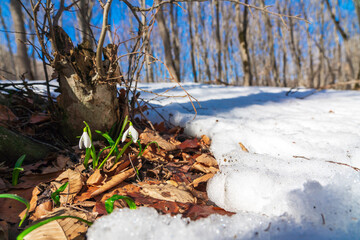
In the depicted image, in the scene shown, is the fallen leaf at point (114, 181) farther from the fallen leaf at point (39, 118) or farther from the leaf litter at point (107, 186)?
the fallen leaf at point (39, 118)

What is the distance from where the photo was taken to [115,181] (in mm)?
938

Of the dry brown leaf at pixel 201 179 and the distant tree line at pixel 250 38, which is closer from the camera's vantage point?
the dry brown leaf at pixel 201 179

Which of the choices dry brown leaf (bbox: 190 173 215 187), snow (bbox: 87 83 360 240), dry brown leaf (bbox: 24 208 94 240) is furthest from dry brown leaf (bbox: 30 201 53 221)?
dry brown leaf (bbox: 190 173 215 187)

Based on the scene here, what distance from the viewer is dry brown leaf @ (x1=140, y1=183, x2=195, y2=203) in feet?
2.80

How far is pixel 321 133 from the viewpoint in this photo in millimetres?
1384

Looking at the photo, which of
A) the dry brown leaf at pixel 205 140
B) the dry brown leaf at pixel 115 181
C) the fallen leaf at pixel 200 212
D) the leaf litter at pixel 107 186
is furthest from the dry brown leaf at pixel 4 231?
the dry brown leaf at pixel 205 140

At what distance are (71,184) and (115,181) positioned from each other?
211mm

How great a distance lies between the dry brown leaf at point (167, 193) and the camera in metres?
0.85

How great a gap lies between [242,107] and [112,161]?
5.66ft

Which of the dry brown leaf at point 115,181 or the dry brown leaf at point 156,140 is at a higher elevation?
the dry brown leaf at point 156,140

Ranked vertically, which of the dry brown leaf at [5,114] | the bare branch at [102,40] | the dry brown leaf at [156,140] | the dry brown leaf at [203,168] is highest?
the bare branch at [102,40]

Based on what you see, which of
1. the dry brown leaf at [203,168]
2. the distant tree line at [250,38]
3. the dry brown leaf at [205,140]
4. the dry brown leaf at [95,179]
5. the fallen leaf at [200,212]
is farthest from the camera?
the distant tree line at [250,38]

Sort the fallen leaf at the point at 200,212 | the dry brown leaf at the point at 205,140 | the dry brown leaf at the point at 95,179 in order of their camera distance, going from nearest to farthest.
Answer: the fallen leaf at the point at 200,212 → the dry brown leaf at the point at 95,179 → the dry brown leaf at the point at 205,140

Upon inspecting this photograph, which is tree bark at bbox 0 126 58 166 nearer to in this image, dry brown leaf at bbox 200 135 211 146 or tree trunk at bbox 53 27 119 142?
tree trunk at bbox 53 27 119 142
